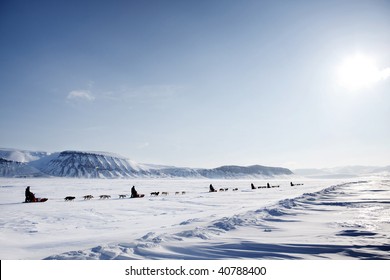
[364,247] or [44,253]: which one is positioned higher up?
[364,247]

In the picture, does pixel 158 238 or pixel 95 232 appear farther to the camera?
pixel 95 232

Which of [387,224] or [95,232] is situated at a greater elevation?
[387,224]

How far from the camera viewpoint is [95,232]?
9.29 m

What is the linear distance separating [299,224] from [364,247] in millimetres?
3254

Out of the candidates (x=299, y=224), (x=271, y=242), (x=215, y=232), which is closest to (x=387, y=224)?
(x=299, y=224)

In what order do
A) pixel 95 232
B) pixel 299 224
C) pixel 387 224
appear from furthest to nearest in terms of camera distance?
pixel 95 232 → pixel 299 224 → pixel 387 224
